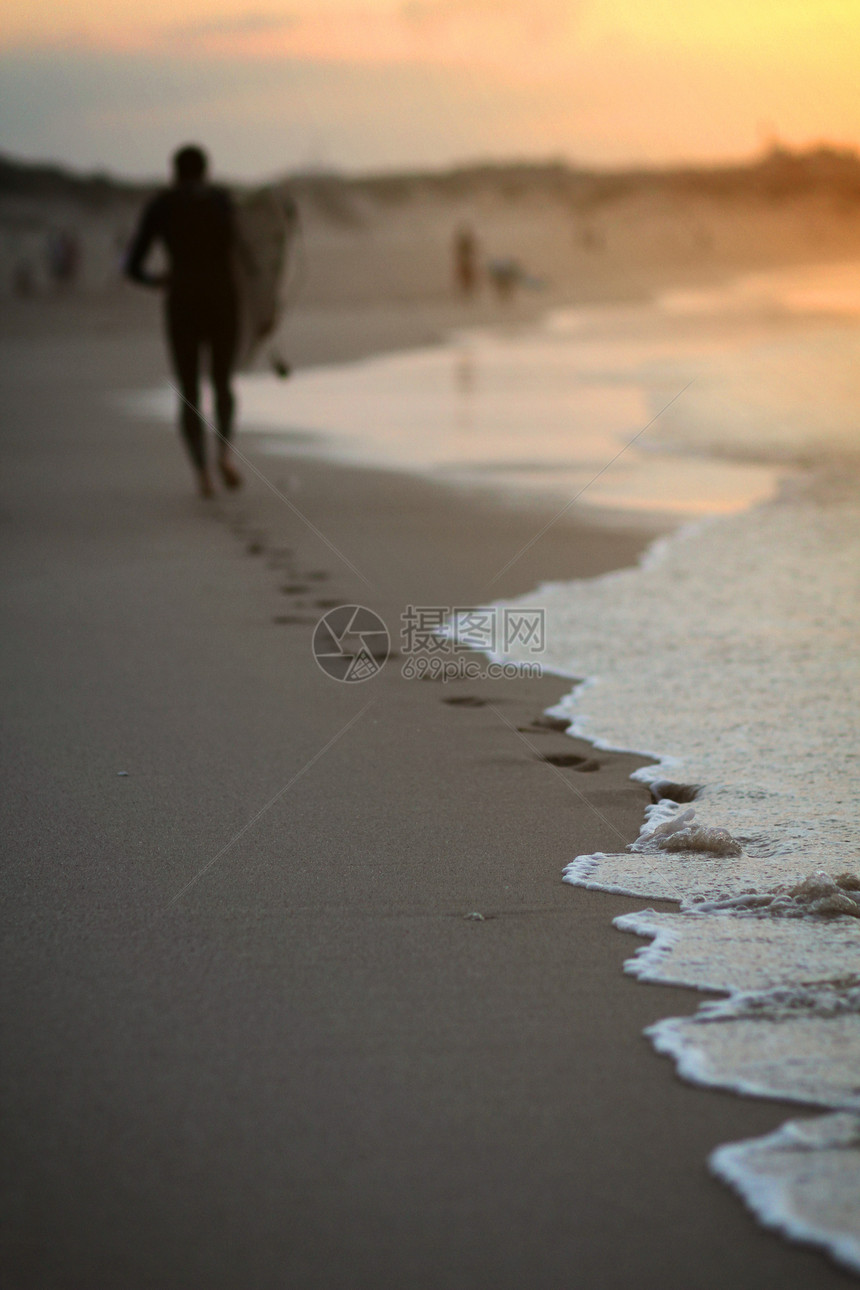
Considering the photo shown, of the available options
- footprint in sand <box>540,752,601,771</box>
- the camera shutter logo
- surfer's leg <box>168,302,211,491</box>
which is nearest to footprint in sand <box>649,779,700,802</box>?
footprint in sand <box>540,752,601,771</box>

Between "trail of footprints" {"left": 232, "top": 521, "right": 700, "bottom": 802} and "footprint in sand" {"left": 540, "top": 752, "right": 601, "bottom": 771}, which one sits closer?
"trail of footprints" {"left": 232, "top": 521, "right": 700, "bottom": 802}

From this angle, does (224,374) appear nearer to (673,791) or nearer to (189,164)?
(189,164)

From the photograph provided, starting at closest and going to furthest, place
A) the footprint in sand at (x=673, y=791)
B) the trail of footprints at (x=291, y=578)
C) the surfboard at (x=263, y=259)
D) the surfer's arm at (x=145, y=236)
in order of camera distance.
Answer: the footprint in sand at (x=673, y=791)
the trail of footprints at (x=291, y=578)
the surfer's arm at (x=145, y=236)
the surfboard at (x=263, y=259)

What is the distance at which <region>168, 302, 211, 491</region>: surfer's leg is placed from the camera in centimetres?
602

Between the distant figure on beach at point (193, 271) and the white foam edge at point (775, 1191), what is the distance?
16.1 ft

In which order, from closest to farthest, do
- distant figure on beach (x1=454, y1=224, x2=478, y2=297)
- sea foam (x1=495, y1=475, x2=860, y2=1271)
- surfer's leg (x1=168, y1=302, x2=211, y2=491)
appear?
sea foam (x1=495, y1=475, x2=860, y2=1271) → surfer's leg (x1=168, y1=302, x2=211, y2=491) → distant figure on beach (x1=454, y1=224, x2=478, y2=297)

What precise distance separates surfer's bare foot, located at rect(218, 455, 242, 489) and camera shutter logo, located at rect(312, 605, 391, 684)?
226cm

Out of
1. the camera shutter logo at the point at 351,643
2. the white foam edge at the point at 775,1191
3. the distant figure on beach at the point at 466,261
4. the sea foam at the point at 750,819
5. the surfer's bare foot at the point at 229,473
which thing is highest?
the distant figure on beach at the point at 466,261

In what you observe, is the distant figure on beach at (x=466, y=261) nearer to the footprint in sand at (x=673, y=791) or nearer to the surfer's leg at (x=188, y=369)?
the surfer's leg at (x=188, y=369)

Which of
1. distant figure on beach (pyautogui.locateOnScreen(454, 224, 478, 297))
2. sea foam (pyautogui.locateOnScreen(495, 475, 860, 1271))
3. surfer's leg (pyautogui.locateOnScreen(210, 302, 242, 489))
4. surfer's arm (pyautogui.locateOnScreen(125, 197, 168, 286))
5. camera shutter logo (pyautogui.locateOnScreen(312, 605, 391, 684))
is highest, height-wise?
distant figure on beach (pyautogui.locateOnScreen(454, 224, 478, 297))

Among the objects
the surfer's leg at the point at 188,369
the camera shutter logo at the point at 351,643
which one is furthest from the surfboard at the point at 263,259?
the camera shutter logo at the point at 351,643

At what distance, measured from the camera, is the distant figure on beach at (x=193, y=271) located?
5.87 m

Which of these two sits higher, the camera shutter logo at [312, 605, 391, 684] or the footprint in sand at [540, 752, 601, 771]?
the camera shutter logo at [312, 605, 391, 684]

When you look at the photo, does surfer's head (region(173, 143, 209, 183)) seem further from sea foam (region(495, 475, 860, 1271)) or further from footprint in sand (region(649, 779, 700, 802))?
footprint in sand (region(649, 779, 700, 802))
